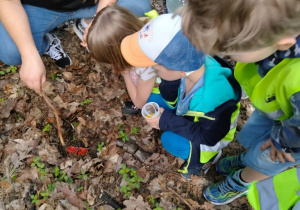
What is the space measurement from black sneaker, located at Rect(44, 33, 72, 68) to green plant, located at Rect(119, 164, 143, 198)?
1.75m

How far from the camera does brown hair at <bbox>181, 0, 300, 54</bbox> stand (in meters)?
1.26

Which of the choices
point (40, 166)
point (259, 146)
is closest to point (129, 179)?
point (40, 166)

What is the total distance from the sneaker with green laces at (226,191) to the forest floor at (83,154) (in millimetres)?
162

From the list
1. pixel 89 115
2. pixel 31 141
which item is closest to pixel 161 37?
pixel 89 115

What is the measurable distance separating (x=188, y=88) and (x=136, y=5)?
170cm

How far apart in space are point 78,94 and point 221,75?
215 cm

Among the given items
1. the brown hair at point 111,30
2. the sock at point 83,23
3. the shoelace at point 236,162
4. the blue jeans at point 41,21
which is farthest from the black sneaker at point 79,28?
the shoelace at point 236,162

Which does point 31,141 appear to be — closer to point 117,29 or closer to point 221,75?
point 117,29

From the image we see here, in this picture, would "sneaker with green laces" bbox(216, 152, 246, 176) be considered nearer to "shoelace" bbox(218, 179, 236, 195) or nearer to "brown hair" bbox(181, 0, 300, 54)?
"shoelace" bbox(218, 179, 236, 195)

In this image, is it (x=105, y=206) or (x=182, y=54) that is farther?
(x=105, y=206)

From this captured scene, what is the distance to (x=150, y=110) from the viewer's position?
2.91 m

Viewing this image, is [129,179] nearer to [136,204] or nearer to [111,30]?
[136,204]

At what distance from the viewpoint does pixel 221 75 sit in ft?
7.82

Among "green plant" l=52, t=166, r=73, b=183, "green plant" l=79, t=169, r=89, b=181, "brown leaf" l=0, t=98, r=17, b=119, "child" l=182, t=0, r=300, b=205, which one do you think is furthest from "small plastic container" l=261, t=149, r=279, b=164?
"brown leaf" l=0, t=98, r=17, b=119
